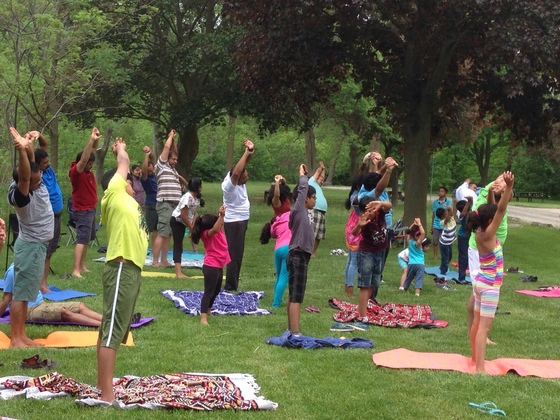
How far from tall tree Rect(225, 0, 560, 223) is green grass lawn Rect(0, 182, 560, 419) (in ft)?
21.9

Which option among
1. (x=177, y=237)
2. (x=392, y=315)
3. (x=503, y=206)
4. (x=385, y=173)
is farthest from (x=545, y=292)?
(x=503, y=206)

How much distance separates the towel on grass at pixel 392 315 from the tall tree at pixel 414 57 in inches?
311

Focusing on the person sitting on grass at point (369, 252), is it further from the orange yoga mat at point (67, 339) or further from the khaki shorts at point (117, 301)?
the khaki shorts at point (117, 301)

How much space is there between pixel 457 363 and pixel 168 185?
711 centimetres

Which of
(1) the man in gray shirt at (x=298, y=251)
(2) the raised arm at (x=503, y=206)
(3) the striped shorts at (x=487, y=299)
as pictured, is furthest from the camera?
(1) the man in gray shirt at (x=298, y=251)

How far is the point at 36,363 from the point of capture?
638 centimetres

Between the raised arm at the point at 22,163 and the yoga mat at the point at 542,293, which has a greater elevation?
the raised arm at the point at 22,163

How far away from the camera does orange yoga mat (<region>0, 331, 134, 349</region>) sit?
7.32 meters

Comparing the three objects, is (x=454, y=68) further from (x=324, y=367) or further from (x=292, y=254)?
(x=324, y=367)

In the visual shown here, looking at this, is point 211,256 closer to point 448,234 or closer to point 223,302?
point 223,302

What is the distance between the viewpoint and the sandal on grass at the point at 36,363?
6348 millimetres

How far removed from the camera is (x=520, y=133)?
67.0ft

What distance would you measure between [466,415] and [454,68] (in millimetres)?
15458

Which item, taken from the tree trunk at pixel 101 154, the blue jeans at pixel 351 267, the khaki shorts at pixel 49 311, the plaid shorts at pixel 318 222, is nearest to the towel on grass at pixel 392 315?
the blue jeans at pixel 351 267
